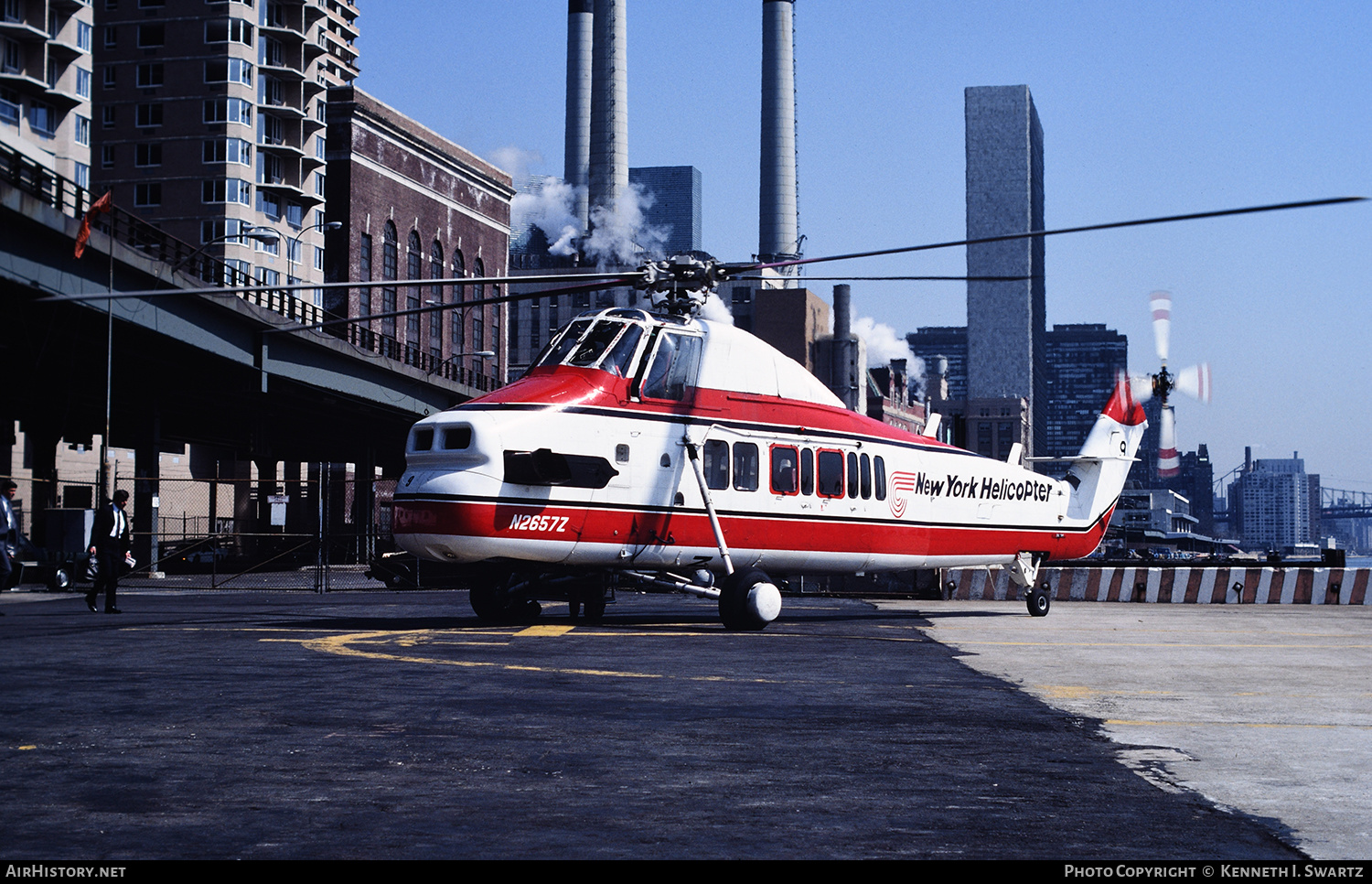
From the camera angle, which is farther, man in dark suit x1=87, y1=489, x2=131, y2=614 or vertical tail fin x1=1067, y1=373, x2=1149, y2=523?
vertical tail fin x1=1067, y1=373, x2=1149, y2=523

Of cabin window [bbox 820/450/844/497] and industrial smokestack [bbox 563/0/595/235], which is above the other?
industrial smokestack [bbox 563/0/595/235]

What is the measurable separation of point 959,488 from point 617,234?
147m

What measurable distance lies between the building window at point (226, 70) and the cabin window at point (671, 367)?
268 ft

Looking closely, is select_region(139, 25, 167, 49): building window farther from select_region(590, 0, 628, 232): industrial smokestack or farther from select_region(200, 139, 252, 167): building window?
select_region(590, 0, 628, 232): industrial smokestack

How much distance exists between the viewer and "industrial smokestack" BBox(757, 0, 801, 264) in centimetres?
16300

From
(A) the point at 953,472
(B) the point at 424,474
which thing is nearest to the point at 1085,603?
(A) the point at 953,472

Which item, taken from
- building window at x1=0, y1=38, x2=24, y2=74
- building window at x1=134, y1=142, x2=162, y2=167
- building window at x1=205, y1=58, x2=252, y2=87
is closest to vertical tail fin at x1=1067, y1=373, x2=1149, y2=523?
building window at x1=0, y1=38, x2=24, y2=74

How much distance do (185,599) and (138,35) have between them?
7710cm

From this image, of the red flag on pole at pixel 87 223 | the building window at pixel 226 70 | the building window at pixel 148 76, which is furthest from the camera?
the building window at pixel 148 76

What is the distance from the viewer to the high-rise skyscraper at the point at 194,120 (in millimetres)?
91500

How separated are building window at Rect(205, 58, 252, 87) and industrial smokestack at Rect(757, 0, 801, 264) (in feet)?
269

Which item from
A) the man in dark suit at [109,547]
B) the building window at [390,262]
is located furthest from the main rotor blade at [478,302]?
the building window at [390,262]

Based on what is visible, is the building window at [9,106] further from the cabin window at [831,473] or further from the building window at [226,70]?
the cabin window at [831,473]
